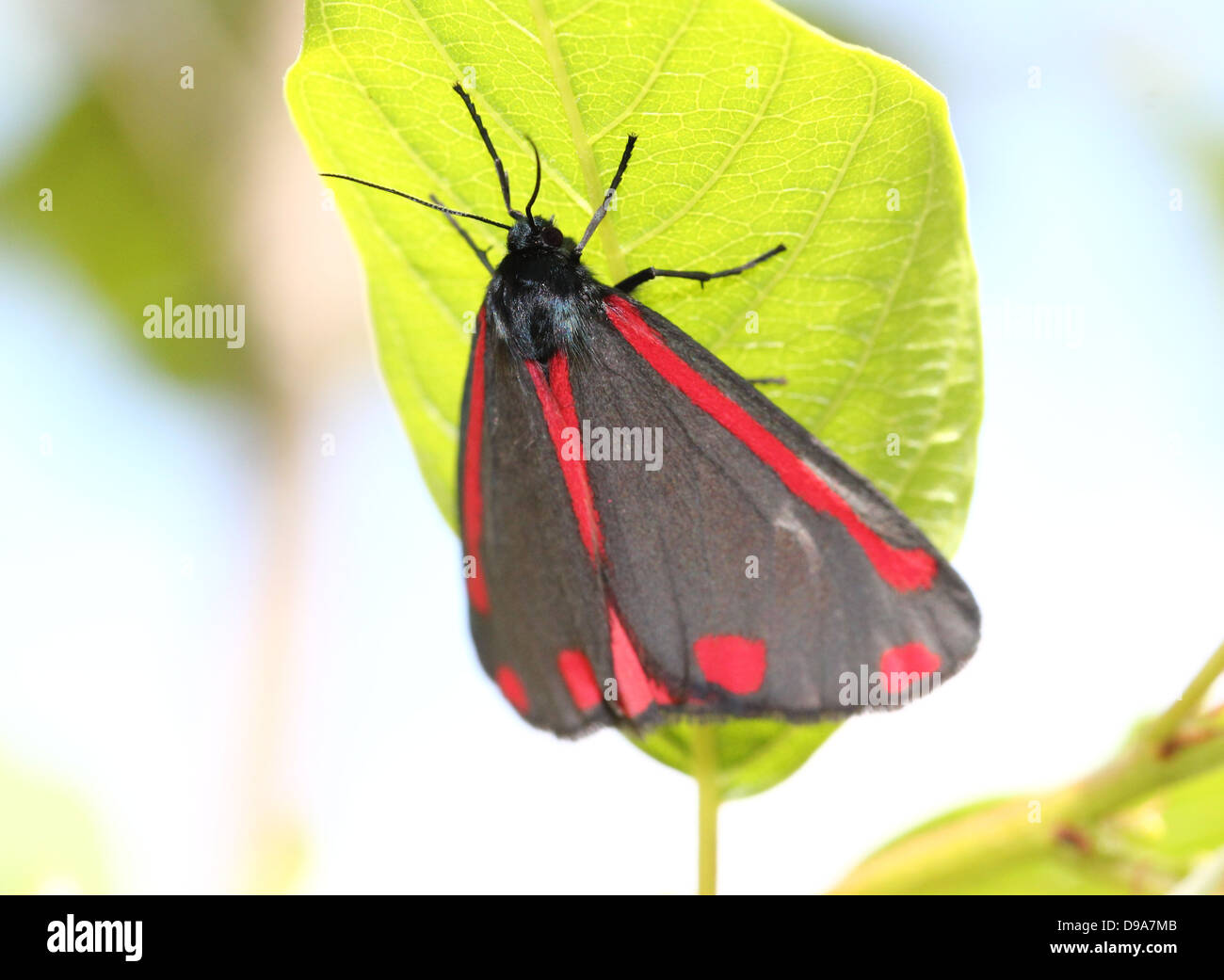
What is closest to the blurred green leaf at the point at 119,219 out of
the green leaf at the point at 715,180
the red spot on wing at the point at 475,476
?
the red spot on wing at the point at 475,476

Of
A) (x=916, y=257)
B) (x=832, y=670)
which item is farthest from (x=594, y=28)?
(x=832, y=670)

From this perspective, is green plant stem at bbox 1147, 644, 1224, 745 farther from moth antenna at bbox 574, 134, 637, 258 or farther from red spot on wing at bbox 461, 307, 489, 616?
red spot on wing at bbox 461, 307, 489, 616

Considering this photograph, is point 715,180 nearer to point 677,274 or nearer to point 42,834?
point 677,274

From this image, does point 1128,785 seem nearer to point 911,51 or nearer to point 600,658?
point 600,658

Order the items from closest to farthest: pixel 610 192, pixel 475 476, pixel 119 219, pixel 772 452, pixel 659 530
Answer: pixel 610 192, pixel 772 452, pixel 659 530, pixel 475 476, pixel 119 219

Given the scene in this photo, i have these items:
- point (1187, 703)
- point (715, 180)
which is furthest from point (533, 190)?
point (1187, 703)

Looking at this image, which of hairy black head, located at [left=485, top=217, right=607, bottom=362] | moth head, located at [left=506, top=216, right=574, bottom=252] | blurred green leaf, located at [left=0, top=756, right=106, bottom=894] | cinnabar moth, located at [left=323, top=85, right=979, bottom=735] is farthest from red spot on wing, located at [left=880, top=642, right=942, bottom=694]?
blurred green leaf, located at [left=0, top=756, right=106, bottom=894]

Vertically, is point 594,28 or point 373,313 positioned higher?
point 594,28
